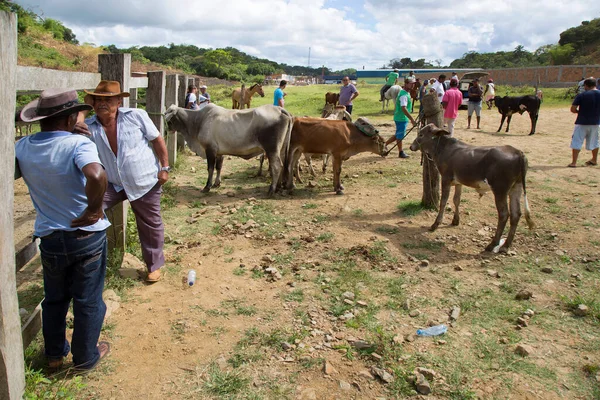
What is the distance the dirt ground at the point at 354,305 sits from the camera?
3.44 m

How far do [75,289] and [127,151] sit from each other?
1648 millimetres

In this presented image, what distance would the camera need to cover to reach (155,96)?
328 inches

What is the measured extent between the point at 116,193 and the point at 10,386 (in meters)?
2.32

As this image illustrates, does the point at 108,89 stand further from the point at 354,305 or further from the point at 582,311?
the point at 582,311

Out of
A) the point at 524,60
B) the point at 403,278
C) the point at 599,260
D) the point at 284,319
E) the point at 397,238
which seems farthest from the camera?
the point at 524,60

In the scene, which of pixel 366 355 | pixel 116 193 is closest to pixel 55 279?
pixel 116 193

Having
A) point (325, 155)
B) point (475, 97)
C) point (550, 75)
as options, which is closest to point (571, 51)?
point (550, 75)

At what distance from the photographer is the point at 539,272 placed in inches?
213

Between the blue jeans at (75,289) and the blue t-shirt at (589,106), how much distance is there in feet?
35.7

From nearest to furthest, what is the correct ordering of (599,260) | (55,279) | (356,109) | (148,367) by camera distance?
(55,279), (148,367), (599,260), (356,109)

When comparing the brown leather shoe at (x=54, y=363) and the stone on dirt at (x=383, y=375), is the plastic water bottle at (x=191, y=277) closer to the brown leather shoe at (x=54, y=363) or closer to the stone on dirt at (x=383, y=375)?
the brown leather shoe at (x=54, y=363)

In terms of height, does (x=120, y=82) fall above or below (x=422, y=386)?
above

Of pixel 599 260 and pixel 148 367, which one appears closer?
pixel 148 367

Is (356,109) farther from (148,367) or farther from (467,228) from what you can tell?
(148,367)
